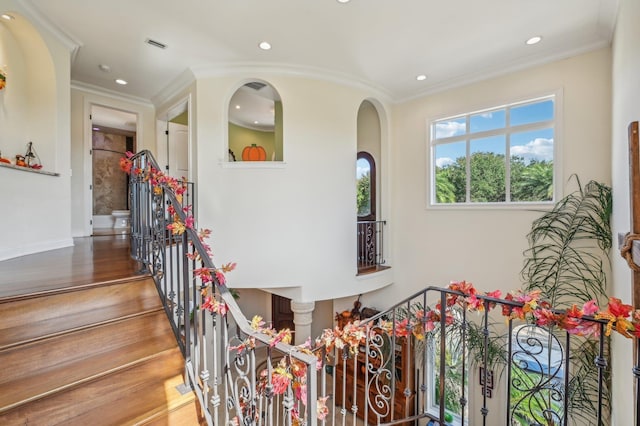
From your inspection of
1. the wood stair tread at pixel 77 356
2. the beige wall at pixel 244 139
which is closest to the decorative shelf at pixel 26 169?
the wood stair tread at pixel 77 356

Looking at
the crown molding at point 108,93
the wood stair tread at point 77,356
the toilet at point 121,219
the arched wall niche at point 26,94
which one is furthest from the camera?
the toilet at point 121,219

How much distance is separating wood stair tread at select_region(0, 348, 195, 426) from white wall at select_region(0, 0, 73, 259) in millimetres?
2334

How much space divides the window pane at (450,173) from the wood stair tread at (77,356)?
14.9ft

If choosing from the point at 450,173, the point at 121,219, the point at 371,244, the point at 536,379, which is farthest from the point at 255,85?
the point at 536,379

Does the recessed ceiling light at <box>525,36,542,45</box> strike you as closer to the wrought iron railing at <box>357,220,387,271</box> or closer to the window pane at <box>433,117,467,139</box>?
the window pane at <box>433,117,467,139</box>

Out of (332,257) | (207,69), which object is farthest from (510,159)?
(207,69)

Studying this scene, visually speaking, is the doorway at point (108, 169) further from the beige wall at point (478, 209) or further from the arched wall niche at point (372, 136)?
the beige wall at point (478, 209)

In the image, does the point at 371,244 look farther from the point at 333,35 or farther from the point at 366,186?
the point at 333,35

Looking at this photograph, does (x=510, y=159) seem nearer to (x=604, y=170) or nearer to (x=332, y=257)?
(x=604, y=170)

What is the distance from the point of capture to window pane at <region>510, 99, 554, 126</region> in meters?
4.05

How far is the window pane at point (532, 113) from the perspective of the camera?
159 inches

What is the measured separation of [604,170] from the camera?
3.60 m

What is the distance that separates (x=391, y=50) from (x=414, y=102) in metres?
1.61

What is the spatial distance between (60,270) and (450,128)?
5407 millimetres
